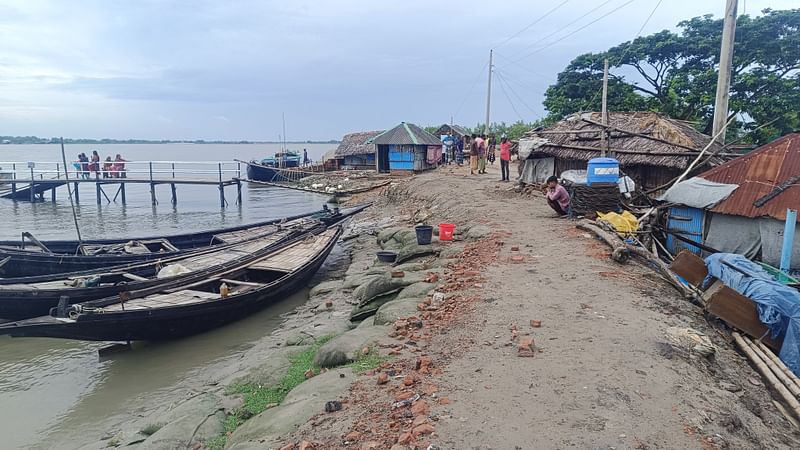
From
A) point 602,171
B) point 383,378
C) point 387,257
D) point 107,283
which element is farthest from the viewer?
point 387,257

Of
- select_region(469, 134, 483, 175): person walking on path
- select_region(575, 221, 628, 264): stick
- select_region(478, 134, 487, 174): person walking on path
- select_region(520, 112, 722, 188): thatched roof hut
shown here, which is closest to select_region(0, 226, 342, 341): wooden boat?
select_region(575, 221, 628, 264): stick

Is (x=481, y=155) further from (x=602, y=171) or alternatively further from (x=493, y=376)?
(x=493, y=376)

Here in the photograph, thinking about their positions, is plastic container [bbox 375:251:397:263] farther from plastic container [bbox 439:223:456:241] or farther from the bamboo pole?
the bamboo pole

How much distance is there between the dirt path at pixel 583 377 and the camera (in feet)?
12.1

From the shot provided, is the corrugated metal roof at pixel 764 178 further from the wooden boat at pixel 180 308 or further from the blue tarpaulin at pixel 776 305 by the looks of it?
the wooden boat at pixel 180 308

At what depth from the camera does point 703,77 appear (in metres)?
21.6

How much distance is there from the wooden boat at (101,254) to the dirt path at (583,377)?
9.64 m

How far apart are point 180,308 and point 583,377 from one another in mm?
6964

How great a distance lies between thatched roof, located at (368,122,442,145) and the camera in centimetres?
3126

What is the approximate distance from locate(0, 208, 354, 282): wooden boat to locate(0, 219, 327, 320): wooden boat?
103 cm

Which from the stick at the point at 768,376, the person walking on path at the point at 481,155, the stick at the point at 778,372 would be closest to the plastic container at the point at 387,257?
the stick at the point at 768,376

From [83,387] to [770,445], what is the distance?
890 cm

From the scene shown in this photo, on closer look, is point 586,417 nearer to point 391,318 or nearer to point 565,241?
point 391,318

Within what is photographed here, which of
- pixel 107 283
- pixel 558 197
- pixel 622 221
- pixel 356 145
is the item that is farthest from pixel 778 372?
pixel 356 145
